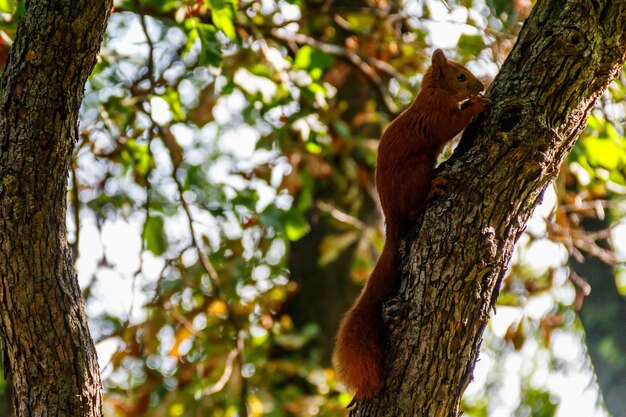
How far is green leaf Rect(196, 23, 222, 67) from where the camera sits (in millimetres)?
3769

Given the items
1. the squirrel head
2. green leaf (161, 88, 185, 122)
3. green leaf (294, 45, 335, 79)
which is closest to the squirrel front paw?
the squirrel head

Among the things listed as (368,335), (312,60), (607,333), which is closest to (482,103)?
(368,335)

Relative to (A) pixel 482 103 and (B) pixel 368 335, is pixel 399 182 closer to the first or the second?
(A) pixel 482 103

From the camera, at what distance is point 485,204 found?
2.48 m

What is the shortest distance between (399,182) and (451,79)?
82cm

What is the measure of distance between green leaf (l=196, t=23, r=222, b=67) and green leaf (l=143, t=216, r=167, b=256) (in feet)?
3.97

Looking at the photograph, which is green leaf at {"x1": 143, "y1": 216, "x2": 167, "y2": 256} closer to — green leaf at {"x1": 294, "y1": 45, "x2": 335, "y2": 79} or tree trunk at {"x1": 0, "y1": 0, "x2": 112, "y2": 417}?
green leaf at {"x1": 294, "y1": 45, "x2": 335, "y2": 79}

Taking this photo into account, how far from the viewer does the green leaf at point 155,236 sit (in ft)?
15.3

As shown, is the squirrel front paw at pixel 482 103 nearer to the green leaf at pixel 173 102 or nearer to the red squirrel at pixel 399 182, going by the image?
the red squirrel at pixel 399 182

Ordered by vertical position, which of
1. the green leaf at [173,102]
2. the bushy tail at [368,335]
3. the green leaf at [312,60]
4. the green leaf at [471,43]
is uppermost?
the green leaf at [471,43]

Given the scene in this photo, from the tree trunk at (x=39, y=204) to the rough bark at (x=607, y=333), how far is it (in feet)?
11.3

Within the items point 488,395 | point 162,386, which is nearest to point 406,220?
point 162,386

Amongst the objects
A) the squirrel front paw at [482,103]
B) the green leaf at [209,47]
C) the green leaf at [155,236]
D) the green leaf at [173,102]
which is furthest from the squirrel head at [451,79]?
the green leaf at [155,236]

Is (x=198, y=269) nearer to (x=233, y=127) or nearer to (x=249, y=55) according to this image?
(x=249, y=55)
